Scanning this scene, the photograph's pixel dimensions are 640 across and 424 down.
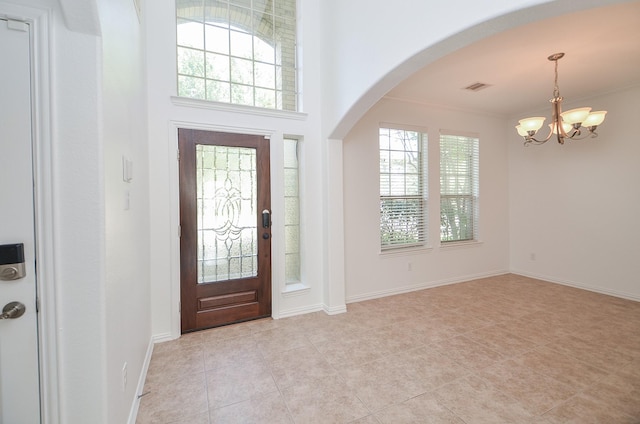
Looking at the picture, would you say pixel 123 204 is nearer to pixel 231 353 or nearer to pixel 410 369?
pixel 231 353

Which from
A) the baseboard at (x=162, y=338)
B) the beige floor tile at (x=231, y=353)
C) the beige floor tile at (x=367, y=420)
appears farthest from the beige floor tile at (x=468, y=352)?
the baseboard at (x=162, y=338)

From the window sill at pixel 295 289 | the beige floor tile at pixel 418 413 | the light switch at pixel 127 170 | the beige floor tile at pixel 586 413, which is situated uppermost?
the light switch at pixel 127 170

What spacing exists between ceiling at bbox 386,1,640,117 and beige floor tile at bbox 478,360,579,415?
9.23 ft

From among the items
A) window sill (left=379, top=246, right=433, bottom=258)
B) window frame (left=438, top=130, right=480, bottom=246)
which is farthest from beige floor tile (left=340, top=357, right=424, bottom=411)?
window frame (left=438, top=130, right=480, bottom=246)

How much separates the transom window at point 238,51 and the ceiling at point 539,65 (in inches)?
62.4

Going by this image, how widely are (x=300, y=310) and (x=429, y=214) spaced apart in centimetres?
244

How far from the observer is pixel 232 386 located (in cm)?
202

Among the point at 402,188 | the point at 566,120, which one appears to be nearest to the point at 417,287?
the point at 402,188

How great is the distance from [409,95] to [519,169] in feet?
8.47

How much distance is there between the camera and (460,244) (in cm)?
454

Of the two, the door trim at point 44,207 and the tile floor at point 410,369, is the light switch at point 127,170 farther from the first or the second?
the tile floor at point 410,369

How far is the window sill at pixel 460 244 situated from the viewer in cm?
441

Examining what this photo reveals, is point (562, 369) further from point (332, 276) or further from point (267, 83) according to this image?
point (267, 83)

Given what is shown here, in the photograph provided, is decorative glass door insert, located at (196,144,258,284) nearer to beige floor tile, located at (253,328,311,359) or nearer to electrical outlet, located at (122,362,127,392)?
beige floor tile, located at (253,328,311,359)
